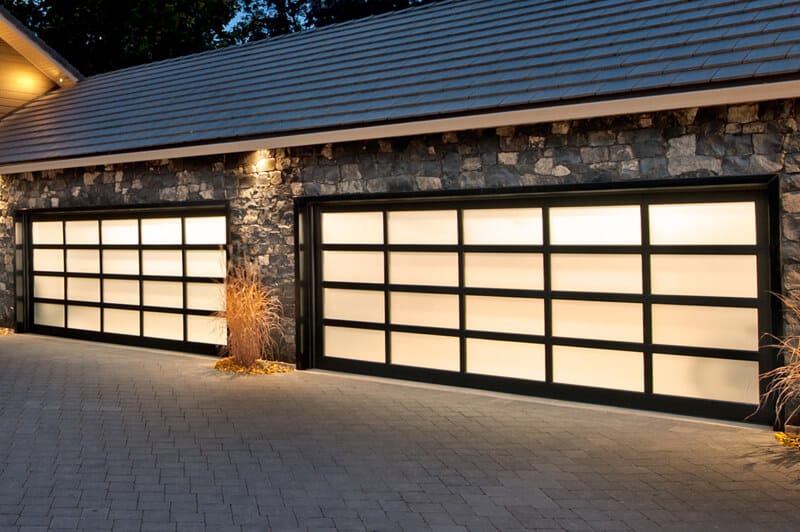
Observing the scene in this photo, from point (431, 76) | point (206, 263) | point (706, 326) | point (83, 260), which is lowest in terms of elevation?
point (706, 326)

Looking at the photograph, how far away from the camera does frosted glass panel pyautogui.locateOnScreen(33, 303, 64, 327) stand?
13.6 meters

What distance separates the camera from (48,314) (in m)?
13.8

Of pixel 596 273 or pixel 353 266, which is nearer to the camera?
pixel 596 273

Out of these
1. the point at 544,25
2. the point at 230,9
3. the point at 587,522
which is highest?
the point at 230,9

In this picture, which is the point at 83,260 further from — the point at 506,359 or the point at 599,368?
the point at 599,368

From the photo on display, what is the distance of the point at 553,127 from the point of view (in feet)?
26.6

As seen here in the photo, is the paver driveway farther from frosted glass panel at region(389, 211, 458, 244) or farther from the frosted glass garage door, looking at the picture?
frosted glass panel at region(389, 211, 458, 244)

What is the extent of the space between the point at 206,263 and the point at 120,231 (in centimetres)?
201

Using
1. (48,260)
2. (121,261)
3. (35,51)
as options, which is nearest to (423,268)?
(121,261)

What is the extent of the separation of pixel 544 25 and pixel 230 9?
2157 cm

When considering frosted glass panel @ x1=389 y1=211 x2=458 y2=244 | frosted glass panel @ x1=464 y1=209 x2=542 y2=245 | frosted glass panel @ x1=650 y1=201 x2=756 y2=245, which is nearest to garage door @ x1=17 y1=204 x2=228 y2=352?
frosted glass panel @ x1=389 y1=211 x2=458 y2=244

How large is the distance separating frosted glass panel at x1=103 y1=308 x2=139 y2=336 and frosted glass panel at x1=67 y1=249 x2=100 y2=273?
76cm

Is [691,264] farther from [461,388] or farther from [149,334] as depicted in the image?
[149,334]

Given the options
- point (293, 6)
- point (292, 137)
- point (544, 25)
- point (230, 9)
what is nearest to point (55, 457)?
point (292, 137)
